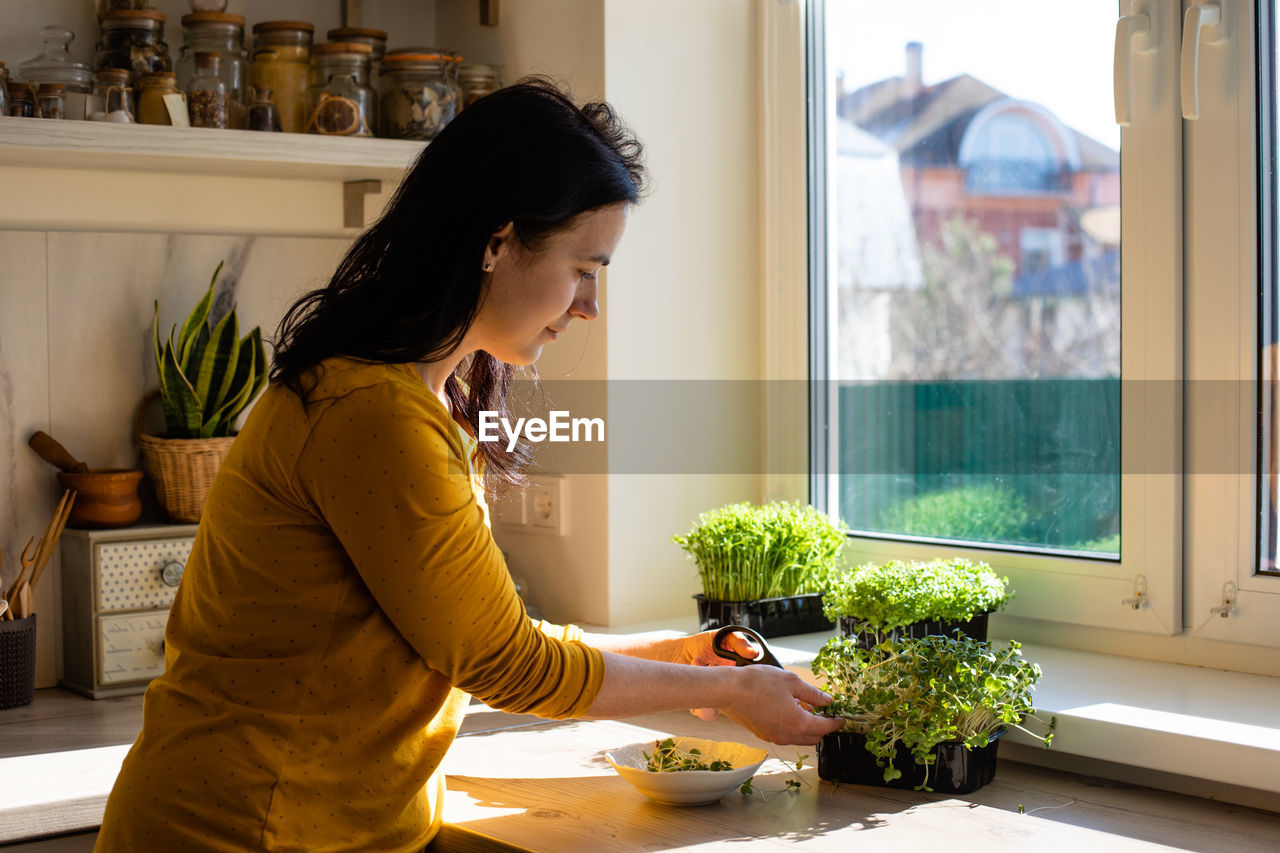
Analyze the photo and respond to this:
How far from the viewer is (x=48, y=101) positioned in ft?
5.58

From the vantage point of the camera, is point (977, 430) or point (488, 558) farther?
point (977, 430)

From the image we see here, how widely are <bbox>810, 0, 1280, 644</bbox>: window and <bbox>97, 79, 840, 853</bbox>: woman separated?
0.79m

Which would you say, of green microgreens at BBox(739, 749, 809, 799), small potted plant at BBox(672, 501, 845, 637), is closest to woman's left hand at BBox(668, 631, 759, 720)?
green microgreens at BBox(739, 749, 809, 799)

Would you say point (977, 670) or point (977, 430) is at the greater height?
point (977, 430)

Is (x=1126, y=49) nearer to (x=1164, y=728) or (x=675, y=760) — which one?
(x=1164, y=728)

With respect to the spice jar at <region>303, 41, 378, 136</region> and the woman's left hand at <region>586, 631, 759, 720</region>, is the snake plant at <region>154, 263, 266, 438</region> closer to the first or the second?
the spice jar at <region>303, 41, 378, 136</region>

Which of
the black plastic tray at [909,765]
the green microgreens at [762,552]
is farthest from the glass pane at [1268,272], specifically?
the green microgreens at [762,552]

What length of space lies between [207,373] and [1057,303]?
49.1 inches

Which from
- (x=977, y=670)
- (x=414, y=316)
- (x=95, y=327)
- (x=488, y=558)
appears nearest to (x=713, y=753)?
(x=977, y=670)

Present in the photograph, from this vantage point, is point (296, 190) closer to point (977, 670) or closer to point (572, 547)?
point (572, 547)

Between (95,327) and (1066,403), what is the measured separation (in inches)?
56.1

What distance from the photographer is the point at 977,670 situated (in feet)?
4.45

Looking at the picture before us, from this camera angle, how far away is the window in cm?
158

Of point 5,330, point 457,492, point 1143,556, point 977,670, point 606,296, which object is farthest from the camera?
point 606,296
